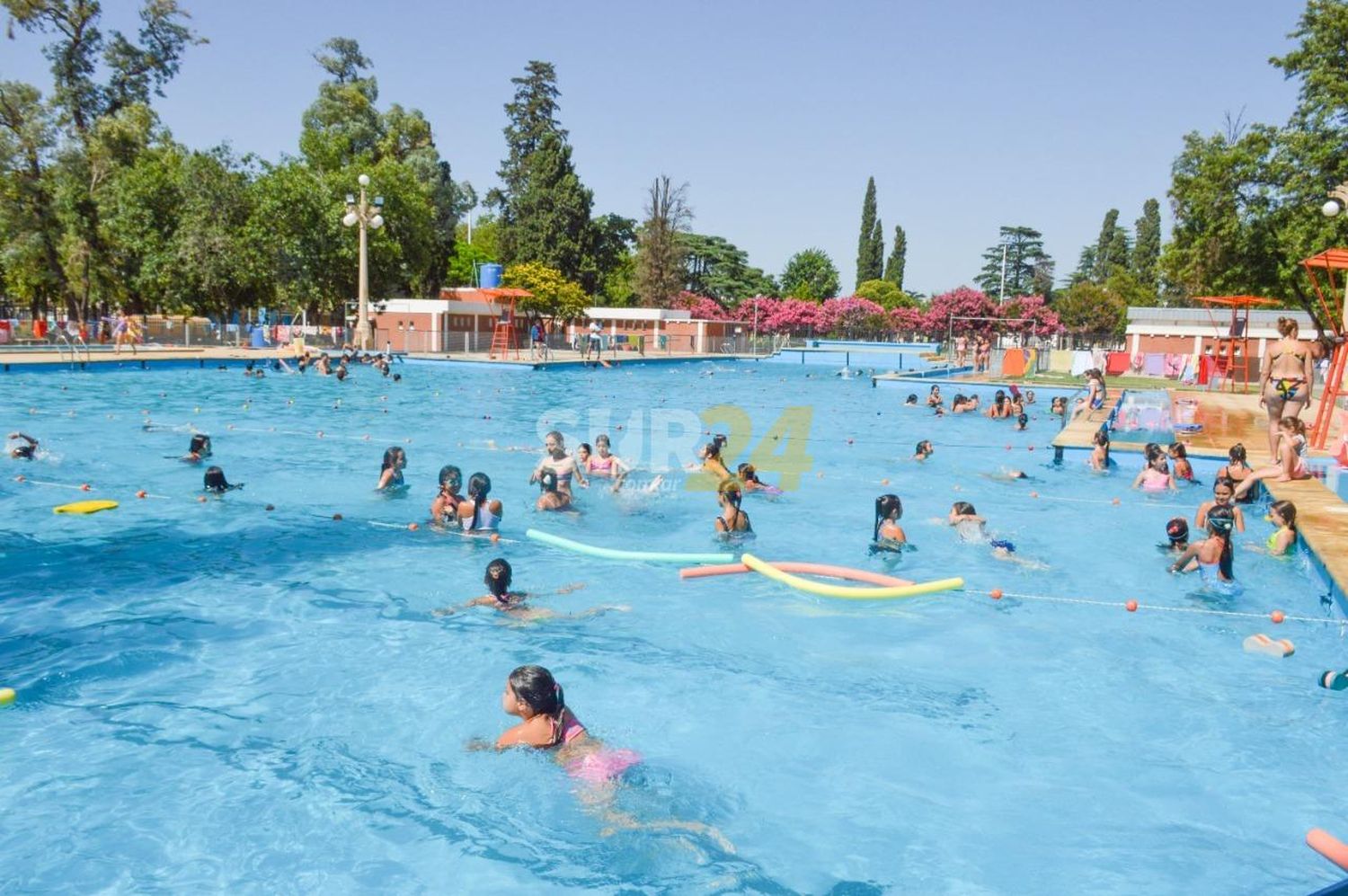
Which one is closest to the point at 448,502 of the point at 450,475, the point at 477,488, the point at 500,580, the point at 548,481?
the point at 450,475

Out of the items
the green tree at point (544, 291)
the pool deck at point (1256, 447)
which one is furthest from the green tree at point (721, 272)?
the pool deck at point (1256, 447)

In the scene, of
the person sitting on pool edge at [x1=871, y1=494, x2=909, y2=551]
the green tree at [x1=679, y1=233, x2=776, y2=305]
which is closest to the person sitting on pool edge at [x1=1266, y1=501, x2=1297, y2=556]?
the person sitting on pool edge at [x1=871, y1=494, x2=909, y2=551]

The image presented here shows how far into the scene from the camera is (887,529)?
1100 cm

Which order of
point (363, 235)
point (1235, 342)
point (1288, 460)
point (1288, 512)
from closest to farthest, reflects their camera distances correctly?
1. point (1288, 512)
2. point (1288, 460)
3. point (1235, 342)
4. point (363, 235)

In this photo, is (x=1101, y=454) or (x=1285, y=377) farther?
(x=1101, y=454)

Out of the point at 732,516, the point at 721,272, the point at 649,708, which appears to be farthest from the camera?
the point at 721,272

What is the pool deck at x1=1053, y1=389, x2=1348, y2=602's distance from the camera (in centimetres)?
947

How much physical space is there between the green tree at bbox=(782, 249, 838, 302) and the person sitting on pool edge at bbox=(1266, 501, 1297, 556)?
246 ft

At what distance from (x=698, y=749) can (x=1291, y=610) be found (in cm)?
636

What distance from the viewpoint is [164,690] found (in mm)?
6918

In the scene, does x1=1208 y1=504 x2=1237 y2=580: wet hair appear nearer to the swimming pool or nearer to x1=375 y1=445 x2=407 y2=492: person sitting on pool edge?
the swimming pool

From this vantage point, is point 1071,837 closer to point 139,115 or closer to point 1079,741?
point 1079,741

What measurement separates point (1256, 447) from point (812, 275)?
71.5 meters

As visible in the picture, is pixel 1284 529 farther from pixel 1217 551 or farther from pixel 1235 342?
pixel 1235 342
